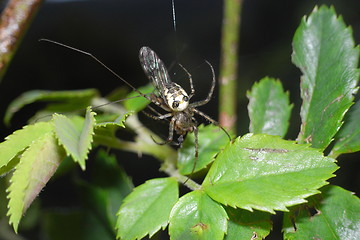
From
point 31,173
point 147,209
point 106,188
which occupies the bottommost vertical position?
point 106,188

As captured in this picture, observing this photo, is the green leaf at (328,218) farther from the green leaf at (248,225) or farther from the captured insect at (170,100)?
the captured insect at (170,100)

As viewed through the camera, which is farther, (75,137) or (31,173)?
(75,137)

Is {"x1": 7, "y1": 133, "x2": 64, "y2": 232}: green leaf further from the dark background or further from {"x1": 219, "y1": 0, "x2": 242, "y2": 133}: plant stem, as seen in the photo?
the dark background

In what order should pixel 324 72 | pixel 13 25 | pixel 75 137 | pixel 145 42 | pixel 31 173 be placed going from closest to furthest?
pixel 31 173 < pixel 75 137 < pixel 324 72 < pixel 13 25 < pixel 145 42

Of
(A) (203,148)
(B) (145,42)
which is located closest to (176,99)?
(A) (203,148)

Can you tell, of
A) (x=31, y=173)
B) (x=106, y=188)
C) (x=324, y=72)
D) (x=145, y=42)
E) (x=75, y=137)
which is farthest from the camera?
(x=145, y=42)

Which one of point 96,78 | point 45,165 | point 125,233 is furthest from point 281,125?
point 96,78

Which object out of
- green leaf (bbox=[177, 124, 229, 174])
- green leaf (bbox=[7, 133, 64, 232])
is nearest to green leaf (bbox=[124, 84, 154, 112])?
green leaf (bbox=[177, 124, 229, 174])

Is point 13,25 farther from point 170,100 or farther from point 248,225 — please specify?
point 248,225
